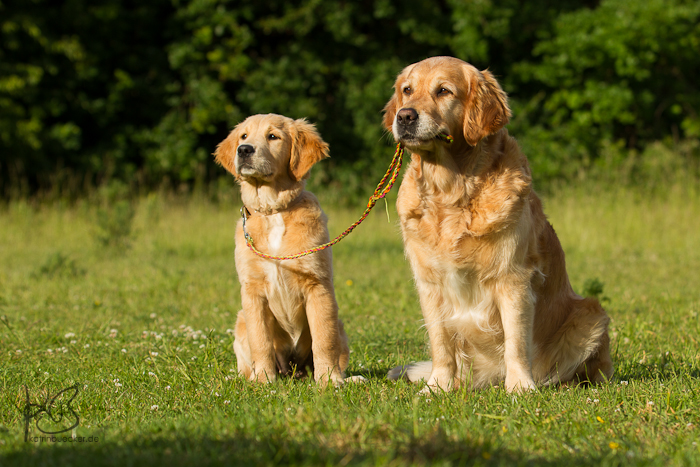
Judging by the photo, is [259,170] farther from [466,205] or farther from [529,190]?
[529,190]

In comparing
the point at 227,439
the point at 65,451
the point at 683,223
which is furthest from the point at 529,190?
the point at 683,223

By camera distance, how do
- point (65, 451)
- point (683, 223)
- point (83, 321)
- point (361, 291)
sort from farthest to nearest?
point (683, 223) < point (361, 291) < point (83, 321) < point (65, 451)

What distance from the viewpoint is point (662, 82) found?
1606cm

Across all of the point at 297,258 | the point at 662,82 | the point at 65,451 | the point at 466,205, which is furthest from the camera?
the point at 662,82

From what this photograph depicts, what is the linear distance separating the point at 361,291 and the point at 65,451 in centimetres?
449

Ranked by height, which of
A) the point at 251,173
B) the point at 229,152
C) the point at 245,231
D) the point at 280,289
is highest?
the point at 229,152

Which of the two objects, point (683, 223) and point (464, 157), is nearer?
point (464, 157)

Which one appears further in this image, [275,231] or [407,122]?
[275,231]

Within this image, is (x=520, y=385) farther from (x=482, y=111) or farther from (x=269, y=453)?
(x=269, y=453)

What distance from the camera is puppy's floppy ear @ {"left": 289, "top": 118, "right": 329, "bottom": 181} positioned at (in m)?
3.91

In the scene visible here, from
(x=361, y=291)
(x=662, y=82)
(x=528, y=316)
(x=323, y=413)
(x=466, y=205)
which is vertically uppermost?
(x=662, y=82)

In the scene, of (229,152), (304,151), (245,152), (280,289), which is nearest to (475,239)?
(280,289)

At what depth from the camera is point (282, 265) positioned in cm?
362

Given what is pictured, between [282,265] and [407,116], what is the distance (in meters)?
1.09
